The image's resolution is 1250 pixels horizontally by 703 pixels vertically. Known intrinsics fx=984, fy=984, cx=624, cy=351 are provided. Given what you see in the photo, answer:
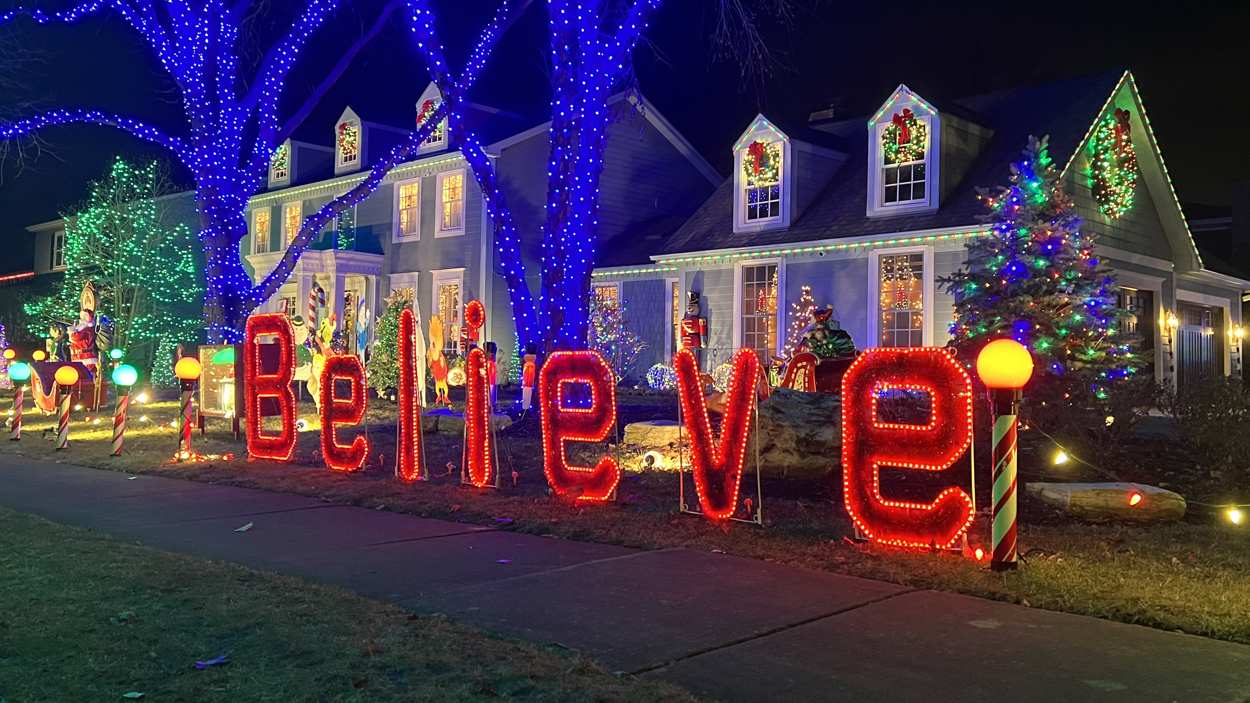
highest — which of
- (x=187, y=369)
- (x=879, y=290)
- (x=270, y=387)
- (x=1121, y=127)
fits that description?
(x=1121, y=127)

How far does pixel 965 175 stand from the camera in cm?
2009

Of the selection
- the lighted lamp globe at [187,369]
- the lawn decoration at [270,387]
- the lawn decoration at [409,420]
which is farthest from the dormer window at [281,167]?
the lawn decoration at [409,420]

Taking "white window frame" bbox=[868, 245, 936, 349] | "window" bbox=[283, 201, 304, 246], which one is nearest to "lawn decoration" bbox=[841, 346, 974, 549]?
"white window frame" bbox=[868, 245, 936, 349]

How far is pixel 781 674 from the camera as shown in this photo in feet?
15.6

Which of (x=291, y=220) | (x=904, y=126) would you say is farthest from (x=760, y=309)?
(x=291, y=220)

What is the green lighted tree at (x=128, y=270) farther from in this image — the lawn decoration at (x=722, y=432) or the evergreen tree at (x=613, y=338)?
the lawn decoration at (x=722, y=432)

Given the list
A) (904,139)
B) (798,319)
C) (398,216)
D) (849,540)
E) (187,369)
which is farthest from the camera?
(398,216)

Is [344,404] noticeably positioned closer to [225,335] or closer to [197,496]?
[197,496]

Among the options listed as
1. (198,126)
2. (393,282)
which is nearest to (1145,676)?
(198,126)

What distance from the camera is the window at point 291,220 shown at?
34156 mm

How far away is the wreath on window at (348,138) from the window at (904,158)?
18.6 metres

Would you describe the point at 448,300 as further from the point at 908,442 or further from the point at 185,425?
the point at 908,442

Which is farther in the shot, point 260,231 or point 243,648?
point 260,231

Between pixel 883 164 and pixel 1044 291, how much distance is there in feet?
26.0
